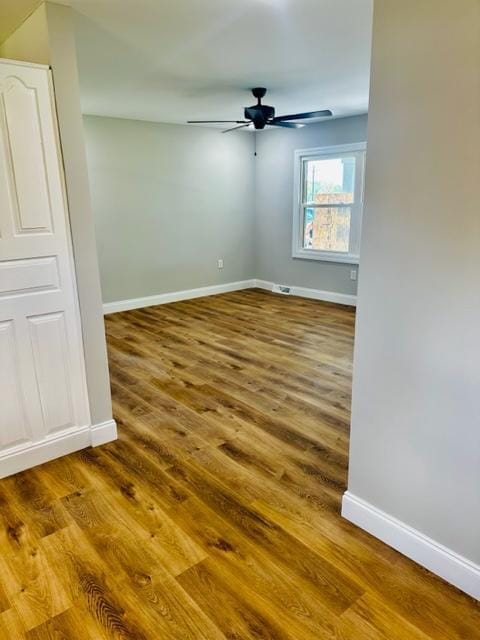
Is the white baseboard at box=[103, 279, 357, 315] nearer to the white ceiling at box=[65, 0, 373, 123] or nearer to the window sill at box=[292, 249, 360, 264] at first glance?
the window sill at box=[292, 249, 360, 264]

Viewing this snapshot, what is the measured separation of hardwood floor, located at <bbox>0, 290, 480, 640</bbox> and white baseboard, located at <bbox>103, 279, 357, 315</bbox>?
254cm

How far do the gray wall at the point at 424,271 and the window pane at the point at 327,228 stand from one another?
434 cm

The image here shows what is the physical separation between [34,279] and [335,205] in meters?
4.53

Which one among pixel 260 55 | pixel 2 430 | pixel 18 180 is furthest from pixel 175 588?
pixel 260 55

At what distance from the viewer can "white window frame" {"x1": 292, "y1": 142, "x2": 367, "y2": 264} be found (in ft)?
17.9

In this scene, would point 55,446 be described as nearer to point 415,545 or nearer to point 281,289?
point 415,545

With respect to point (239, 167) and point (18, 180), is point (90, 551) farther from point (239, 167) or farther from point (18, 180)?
point (239, 167)

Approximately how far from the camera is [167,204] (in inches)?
233

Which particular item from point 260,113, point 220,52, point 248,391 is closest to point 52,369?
point 248,391

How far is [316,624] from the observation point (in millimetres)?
1480

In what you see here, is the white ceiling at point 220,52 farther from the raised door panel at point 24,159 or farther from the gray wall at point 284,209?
the gray wall at point 284,209

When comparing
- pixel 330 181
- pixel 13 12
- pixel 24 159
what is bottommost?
pixel 24 159

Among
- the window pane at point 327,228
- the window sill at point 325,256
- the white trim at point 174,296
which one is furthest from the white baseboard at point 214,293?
the window pane at point 327,228

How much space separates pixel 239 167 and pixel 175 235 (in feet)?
5.00
